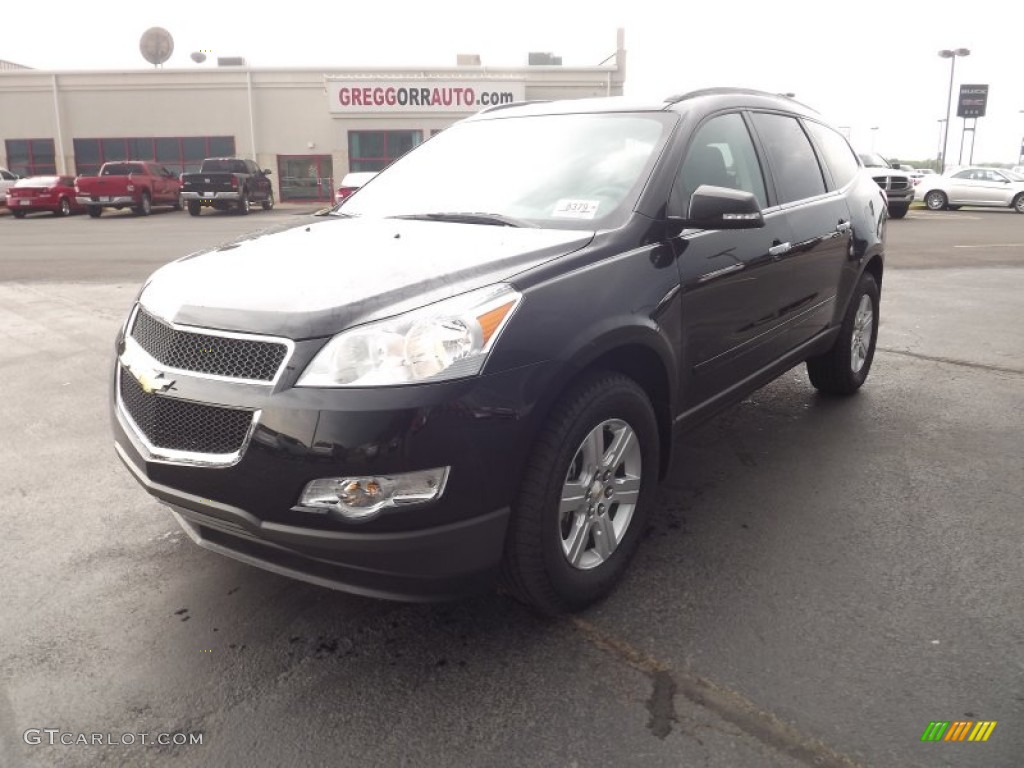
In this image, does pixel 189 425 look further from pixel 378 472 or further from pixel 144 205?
pixel 144 205

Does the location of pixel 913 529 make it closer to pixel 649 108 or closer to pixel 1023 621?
pixel 1023 621

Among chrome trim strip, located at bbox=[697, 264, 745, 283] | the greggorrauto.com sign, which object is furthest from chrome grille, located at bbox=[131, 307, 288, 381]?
the greggorrauto.com sign

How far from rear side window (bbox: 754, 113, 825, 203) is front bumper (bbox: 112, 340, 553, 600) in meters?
2.34

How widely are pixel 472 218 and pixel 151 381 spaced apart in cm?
137

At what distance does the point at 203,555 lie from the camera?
327 cm

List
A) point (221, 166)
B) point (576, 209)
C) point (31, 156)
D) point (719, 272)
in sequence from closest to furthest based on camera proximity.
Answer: point (576, 209)
point (719, 272)
point (221, 166)
point (31, 156)

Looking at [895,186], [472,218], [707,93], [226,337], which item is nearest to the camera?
[226,337]

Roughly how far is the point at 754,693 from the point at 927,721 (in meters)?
0.46

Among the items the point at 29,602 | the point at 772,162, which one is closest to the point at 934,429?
the point at 772,162

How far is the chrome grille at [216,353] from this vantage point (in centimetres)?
236

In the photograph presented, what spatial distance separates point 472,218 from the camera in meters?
3.31

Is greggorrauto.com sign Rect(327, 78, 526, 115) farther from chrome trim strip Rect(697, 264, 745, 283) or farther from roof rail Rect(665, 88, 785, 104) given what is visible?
chrome trim strip Rect(697, 264, 745, 283)

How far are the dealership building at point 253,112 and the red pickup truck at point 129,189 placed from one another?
668cm

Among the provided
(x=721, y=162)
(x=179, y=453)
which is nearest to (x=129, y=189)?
(x=721, y=162)
